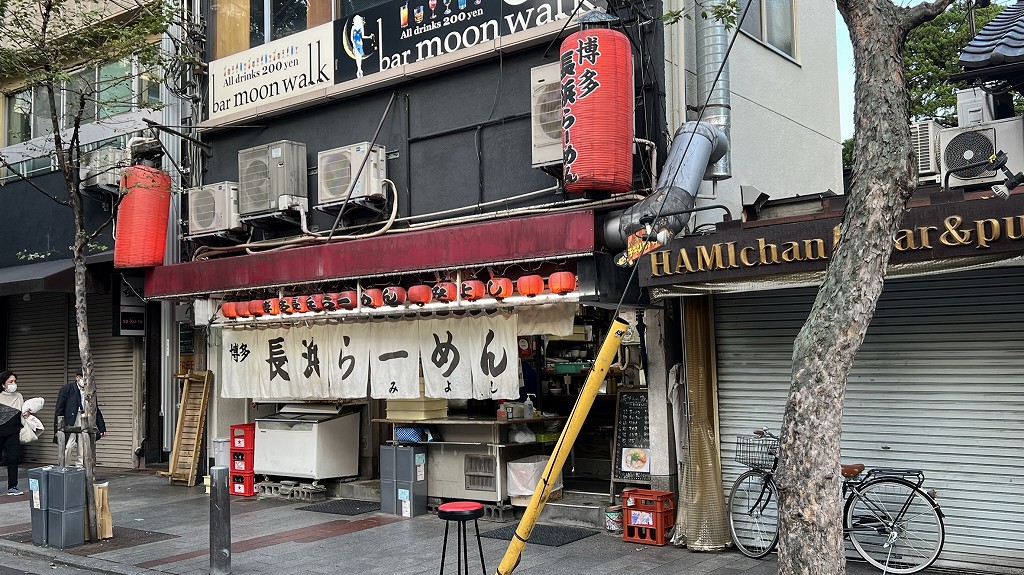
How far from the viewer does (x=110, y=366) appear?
1984cm

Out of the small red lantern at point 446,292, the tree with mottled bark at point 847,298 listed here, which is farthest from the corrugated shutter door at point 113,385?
the tree with mottled bark at point 847,298

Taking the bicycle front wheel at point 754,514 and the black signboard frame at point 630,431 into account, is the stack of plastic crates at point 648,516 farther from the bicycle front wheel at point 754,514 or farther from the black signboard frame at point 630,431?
the bicycle front wheel at point 754,514

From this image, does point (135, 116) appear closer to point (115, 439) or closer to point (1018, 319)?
point (115, 439)

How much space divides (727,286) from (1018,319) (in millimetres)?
2860

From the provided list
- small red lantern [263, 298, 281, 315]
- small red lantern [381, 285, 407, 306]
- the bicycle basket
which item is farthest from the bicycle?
small red lantern [263, 298, 281, 315]

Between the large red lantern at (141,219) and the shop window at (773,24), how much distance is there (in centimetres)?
996

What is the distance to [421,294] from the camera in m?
12.3

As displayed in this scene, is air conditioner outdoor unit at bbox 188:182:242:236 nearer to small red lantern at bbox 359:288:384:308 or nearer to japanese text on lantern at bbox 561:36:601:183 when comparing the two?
small red lantern at bbox 359:288:384:308

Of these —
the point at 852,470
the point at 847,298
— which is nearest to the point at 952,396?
the point at 852,470

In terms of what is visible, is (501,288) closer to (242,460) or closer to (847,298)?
(847,298)

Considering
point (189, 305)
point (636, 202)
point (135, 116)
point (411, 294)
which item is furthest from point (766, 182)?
point (135, 116)

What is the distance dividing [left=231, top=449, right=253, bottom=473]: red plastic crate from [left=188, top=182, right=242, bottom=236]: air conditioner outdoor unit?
12.4 feet

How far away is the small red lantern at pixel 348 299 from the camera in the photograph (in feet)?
42.8

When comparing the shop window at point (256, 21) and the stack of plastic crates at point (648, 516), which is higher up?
the shop window at point (256, 21)
